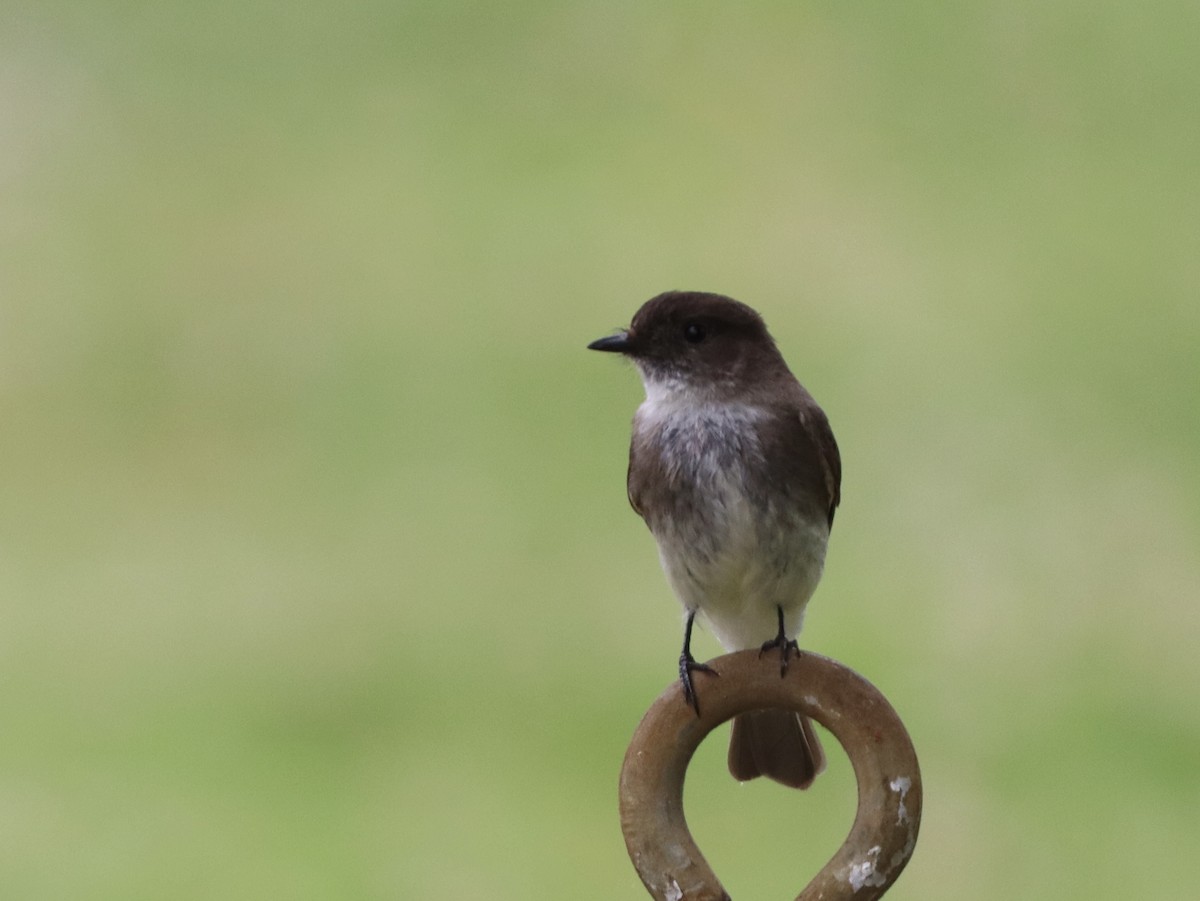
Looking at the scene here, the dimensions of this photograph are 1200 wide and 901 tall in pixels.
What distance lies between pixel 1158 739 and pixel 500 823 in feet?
5.48

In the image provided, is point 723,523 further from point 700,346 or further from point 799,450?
point 700,346

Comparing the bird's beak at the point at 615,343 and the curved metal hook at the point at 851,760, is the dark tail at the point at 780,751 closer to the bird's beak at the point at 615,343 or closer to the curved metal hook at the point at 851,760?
the bird's beak at the point at 615,343

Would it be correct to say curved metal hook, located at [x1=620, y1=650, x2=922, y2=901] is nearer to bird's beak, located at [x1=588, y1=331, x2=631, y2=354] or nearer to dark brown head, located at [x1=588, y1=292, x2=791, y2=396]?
bird's beak, located at [x1=588, y1=331, x2=631, y2=354]

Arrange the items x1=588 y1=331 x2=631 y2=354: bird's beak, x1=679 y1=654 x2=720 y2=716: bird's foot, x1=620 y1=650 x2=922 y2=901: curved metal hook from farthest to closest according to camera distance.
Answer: x1=588 y1=331 x2=631 y2=354: bird's beak < x1=679 y1=654 x2=720 y2=716: bird's foot < x1=620 y1=650 x2=922 y2=901: curved metal hook

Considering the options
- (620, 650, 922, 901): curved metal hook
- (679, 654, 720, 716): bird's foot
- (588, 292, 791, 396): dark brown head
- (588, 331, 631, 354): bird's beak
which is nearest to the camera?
(620, 650, 922, 901): curved metal hook

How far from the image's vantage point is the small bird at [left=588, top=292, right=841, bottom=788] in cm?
265

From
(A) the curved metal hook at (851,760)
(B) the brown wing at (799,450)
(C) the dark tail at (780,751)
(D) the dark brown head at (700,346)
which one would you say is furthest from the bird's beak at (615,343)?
(A) the curved metal hook at (851,760)

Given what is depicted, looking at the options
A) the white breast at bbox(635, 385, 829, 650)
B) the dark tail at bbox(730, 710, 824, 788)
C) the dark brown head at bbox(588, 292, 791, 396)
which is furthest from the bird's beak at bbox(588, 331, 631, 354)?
the dark tail at bbox(730, 710, 824, 788)

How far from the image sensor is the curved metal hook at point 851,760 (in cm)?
167

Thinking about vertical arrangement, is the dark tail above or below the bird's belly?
below

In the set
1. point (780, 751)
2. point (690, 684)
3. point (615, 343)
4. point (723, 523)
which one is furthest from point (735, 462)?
point (690, 684)

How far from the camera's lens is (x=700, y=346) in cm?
270

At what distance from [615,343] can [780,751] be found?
61 cm

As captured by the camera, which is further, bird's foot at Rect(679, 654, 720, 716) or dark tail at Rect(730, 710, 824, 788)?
dark tail at Rect(730, 710, 824, 788)
